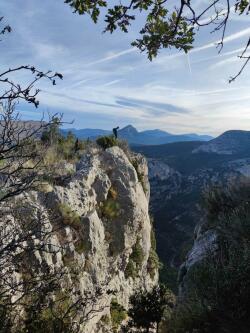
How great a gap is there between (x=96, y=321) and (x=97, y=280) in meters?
1.57

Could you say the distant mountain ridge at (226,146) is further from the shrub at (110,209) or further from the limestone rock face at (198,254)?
the limestone rock face at (198,254)

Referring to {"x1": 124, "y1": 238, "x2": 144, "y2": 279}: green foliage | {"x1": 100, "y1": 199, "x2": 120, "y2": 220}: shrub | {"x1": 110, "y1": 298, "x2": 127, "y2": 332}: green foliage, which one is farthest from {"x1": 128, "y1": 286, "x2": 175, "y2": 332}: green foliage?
{"x1": 124, "y1": 238, "x2": 144, "y2": 279}: green foliage

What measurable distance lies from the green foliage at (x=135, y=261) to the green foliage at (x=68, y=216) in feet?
23.9

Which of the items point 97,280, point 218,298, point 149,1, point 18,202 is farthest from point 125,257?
point 149,1

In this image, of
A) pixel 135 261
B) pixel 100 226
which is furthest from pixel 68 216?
pixel 135 261

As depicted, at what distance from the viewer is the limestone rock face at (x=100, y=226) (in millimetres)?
14891

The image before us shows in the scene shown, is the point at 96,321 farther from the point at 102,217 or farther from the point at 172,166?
the point at 172,166

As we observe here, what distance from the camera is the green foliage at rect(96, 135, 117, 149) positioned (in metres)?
A: 25.7

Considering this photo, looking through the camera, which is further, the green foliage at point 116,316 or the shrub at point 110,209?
the shrub at point 110,209

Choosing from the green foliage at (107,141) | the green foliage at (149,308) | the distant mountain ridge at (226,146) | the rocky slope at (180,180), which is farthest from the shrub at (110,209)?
the distant mountain ridge at (226,146)

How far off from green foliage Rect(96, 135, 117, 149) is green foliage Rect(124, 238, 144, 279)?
6.15 metres

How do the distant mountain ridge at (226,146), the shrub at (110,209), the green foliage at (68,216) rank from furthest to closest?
the distant mountain ridge at (226,146) → the shrub at (110,209) → the green foliage at (68,216)

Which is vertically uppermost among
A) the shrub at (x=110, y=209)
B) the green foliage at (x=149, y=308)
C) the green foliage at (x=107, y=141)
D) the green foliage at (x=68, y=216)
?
the green foliage at (x=107, y=141)

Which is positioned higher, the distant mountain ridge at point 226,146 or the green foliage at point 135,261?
the green foliage at point 135,261
